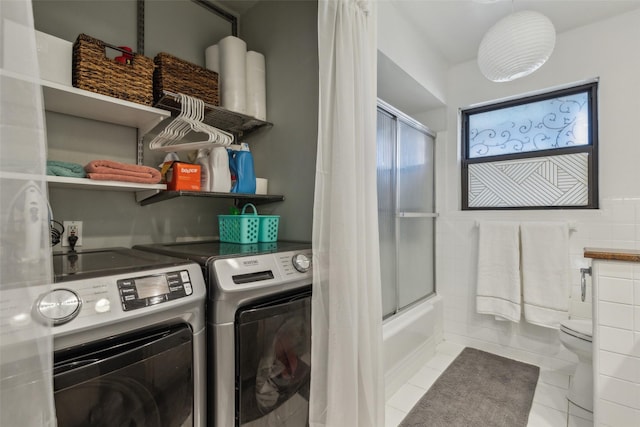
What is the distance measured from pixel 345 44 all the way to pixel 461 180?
1997 mm

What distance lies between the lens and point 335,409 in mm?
1236

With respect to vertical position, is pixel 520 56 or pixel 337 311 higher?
pixel 520 56

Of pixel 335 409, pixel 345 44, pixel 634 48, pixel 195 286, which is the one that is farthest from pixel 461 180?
pixel 195 286

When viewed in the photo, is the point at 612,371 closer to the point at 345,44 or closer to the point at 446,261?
the point at 446,261

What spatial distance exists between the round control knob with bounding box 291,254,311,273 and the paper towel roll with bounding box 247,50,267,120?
93 cm

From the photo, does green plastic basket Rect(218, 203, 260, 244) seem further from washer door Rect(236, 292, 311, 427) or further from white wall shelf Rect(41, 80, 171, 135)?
white wall shelf Rect(41, 80, 171, 135)

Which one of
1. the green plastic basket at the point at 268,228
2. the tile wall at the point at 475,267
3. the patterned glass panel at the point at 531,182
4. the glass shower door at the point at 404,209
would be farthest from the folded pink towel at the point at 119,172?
the patterned glass panel at the point at 531,182

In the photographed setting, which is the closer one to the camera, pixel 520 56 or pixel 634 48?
pixel 520 56

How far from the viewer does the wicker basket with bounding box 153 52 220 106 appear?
142 centimetres

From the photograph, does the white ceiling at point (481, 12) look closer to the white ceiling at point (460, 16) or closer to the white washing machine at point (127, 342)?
the white ceiling at point (460, 16)

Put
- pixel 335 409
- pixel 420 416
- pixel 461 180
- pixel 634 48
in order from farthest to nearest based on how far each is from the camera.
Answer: pixel 461 180 → pixel 634 48 → pixel 420 416 → pixel 335 409

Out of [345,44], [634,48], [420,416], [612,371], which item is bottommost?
[420,416]

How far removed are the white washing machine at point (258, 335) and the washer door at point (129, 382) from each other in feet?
0.36

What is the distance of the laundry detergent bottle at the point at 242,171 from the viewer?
64.0 inches
